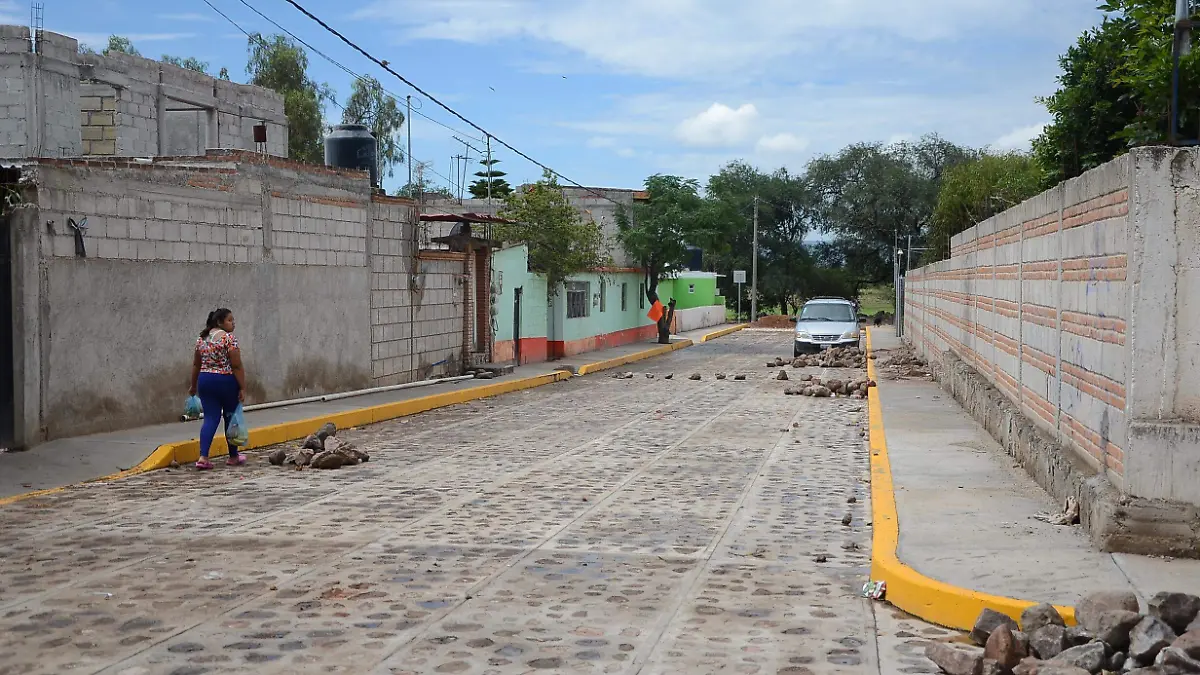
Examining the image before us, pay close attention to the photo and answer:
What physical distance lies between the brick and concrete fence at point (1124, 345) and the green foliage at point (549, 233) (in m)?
23.9

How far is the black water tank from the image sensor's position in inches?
972

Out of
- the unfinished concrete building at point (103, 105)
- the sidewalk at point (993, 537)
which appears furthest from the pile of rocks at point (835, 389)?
the unfinished concrete building at point (103, 105)

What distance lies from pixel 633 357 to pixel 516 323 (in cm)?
680

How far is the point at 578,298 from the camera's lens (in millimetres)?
38438

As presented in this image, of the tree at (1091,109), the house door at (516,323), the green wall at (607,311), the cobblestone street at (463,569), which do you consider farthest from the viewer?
the green wall at (607,311)

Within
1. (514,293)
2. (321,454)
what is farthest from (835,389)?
(321,454)

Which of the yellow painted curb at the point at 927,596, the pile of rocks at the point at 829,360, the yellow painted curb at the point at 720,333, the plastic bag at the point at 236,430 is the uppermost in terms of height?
the plastic bag at the point at 236,430

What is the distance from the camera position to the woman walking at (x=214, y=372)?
41.5 ft

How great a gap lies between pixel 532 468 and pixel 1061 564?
22.0 feet

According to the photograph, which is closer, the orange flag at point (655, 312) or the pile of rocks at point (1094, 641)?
the pile of rocks at point (1094, 641)

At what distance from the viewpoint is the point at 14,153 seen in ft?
81.3

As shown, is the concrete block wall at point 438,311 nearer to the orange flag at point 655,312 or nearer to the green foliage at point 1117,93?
the green foliage at point 1117,93

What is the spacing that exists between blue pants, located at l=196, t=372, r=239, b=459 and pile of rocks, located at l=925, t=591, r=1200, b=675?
8.97 metres

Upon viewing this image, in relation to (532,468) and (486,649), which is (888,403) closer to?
(532,468)
